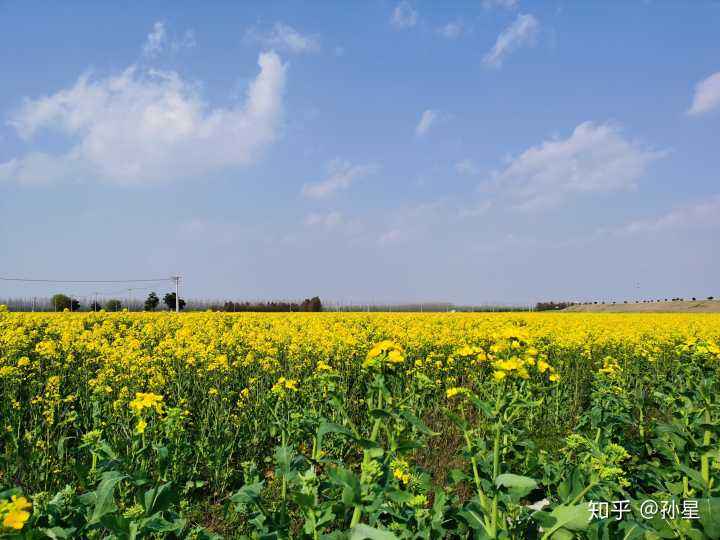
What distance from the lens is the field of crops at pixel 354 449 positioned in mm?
2197

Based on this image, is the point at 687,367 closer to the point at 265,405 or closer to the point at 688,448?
the point at 688,448

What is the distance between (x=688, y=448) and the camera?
371 centimetres

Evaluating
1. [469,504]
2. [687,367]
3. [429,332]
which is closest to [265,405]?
[469,504]

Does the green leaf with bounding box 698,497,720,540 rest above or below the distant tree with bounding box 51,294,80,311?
below

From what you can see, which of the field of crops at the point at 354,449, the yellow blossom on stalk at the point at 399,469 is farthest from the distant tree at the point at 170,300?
the yellow blossom on stalk at the point at 399,469

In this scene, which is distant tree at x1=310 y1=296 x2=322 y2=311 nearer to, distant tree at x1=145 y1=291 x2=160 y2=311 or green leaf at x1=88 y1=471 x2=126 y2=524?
distant tree at x1=145 y1=291 x2=160 y2=311

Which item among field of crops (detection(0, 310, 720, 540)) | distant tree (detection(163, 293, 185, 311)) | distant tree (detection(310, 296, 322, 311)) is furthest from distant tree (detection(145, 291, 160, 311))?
field of crops (detection(0, 310, 720, 540))

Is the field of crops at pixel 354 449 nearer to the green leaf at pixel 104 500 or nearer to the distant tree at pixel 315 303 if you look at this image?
the green leaf at pixel 104 500

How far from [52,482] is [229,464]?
162 centimetres

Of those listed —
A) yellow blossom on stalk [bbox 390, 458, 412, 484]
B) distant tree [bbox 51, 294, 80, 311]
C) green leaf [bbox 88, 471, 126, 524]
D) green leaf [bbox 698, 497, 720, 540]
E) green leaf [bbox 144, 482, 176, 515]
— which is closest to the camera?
green leaf [bbox 88, 471, 126, 524]

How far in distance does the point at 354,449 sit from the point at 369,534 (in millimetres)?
4095

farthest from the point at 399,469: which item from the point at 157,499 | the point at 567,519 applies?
the point at 157,499

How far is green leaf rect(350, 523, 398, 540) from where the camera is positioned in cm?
173

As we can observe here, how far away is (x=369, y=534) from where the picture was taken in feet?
5.81
